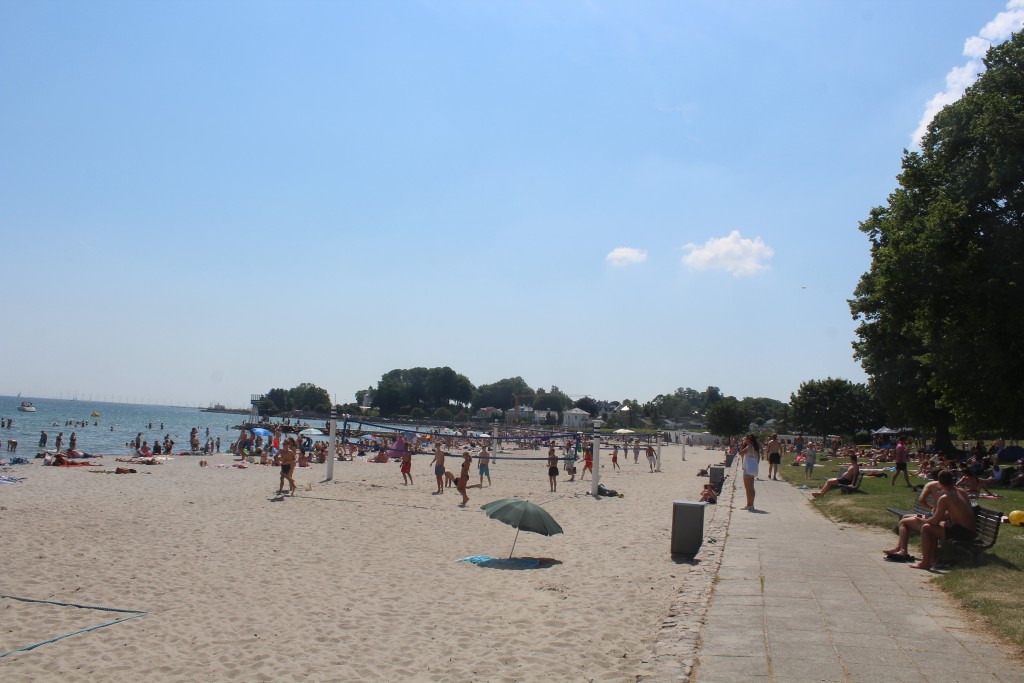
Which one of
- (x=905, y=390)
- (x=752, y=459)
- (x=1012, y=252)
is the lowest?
(x=752, y=459)

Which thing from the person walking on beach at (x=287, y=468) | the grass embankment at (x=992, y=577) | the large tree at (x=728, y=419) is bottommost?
the person walking on beach at (x=287, y=468)

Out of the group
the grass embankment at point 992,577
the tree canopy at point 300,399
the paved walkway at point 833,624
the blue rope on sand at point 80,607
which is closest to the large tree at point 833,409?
the grass embankment at point 992,577

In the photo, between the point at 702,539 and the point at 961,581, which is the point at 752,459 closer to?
the point at 702,539

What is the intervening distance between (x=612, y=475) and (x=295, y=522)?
20.2m

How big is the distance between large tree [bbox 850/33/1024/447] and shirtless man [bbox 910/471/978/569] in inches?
348

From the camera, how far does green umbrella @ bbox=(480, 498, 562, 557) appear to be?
33.4 ft

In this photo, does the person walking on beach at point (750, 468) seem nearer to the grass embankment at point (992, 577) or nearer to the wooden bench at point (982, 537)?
the grass embankment at point (992, 577)

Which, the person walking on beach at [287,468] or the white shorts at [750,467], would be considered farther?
the person walking on beach at [287,468]

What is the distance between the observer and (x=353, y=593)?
857cm

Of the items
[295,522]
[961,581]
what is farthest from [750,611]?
[295,522]

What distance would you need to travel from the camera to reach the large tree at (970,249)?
47.5ft

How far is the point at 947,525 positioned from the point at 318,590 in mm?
7124

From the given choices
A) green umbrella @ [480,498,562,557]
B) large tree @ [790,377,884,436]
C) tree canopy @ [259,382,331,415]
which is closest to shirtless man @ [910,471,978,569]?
green umbrella @ [480,498,562,557]

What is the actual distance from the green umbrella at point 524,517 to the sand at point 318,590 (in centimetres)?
54
